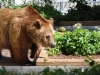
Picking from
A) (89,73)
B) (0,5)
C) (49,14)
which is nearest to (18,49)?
(89,73)

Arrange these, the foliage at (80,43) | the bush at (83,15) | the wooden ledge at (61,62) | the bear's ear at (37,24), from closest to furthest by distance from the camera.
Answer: the wooden ledge at (61,62), the bear's ear at (37,24), the foliage at (80,43), the bush at (83,15)

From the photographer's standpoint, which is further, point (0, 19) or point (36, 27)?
point (0, 19)

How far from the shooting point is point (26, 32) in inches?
263

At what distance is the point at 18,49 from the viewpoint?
676cm

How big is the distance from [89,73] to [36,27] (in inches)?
139

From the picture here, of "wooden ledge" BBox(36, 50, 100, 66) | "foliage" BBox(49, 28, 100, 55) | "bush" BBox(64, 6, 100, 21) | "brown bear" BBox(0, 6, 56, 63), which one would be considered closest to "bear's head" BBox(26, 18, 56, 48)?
"brown bear" BBox(0, 6, 56, 63)

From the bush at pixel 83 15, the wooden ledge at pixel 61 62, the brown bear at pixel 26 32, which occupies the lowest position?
the bush at pixel 83 15

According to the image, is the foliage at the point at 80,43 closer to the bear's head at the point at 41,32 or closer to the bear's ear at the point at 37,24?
the bear's head at the point at 41,32

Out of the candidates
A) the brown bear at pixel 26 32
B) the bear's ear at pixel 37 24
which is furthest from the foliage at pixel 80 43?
the bear's ear at pixel 37 24

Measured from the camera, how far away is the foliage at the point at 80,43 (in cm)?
716

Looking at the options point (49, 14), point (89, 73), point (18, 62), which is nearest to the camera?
point (89, 73)

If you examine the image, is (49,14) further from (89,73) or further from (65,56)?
(89,73)

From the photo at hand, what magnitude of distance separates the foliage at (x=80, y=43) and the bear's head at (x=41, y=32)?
0.70 meters

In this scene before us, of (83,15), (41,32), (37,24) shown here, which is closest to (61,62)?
(41,32)
